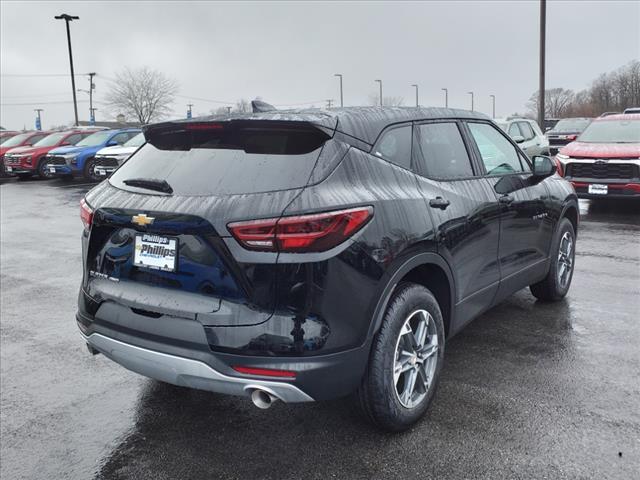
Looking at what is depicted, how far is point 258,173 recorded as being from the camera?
273cm

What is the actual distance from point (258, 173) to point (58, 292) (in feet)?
14.7

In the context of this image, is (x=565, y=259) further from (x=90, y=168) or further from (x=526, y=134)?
(x=90, y=168)

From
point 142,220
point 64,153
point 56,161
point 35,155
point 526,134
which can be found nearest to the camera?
point 142,220

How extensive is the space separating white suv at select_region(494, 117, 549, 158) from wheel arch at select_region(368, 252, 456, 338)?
12162mm

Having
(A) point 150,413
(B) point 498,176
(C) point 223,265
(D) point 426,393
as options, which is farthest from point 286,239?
(B) point 498,176

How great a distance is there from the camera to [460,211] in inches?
138

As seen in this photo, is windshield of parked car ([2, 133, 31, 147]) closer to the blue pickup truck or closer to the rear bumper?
the blue pickup truck

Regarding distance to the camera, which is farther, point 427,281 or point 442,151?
point 442,151

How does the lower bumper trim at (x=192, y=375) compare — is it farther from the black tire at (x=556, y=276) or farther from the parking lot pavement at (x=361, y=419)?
the black tire at (x=556, y=276)

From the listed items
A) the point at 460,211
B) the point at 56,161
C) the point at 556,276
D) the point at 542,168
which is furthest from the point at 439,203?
the point at 56,161

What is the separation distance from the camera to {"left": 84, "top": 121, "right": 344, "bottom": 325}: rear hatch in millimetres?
2570

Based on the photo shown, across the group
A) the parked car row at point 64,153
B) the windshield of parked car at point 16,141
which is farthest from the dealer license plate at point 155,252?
the windshield of parked car at point 16,141

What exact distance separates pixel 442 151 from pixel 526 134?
42.2ft

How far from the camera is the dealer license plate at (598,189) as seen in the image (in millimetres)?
9852
